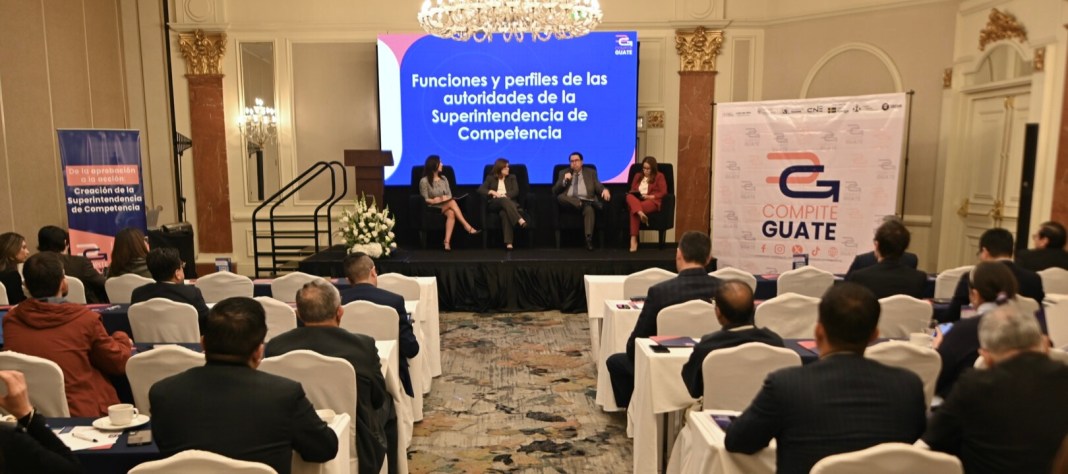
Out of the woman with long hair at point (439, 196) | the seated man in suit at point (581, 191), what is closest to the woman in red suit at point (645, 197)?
the seated man in suit at point (581, 191)

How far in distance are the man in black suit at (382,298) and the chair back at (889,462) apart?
8.59ft

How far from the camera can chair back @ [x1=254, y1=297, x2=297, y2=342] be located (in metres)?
3.97

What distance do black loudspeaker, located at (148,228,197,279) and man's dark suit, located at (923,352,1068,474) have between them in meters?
8.11

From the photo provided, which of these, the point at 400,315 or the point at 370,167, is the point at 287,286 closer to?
the point at 400,315

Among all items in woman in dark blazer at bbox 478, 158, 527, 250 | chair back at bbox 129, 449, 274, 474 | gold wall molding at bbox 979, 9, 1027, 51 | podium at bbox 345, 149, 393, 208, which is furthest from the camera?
podium at bbox 345, 149, 393, 208

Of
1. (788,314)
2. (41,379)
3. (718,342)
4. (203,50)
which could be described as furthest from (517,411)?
(203,50)

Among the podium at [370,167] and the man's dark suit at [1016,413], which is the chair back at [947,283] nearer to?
the man's dark suit at [1016,413]

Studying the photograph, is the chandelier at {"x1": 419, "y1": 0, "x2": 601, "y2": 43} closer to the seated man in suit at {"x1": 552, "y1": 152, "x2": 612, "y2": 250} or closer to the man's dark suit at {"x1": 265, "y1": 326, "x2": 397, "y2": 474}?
the seated man in suit at {"x1": 552, "y1": 152, "x2": 612, "y2": 250}

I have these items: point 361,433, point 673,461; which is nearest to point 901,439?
point 673,461

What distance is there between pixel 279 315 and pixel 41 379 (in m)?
1.32

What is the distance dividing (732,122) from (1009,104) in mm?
2721

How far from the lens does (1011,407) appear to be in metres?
1.97

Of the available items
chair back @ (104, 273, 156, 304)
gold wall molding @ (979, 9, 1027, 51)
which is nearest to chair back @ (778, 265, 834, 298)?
gold wall molding @ (979, 9, 1027, 51)

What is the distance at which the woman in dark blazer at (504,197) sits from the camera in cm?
848
